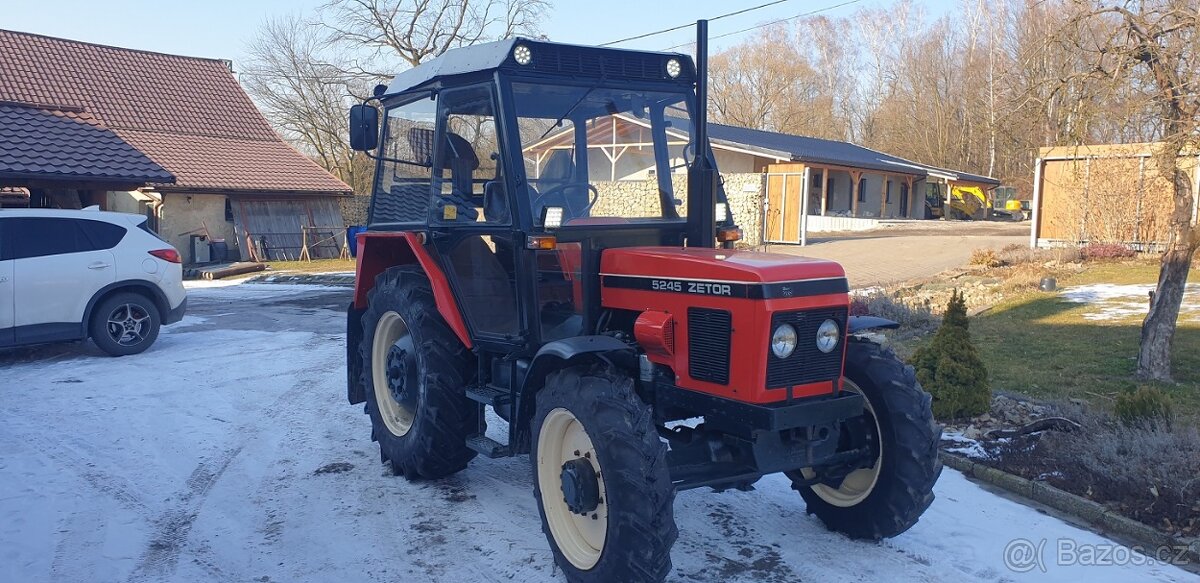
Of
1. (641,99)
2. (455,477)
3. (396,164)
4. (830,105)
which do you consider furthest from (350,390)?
(830,105)

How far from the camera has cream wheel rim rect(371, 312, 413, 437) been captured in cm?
597

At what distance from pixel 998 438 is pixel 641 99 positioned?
140 inches

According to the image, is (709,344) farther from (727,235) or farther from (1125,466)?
(1125,466)

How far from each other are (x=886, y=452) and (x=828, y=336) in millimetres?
712

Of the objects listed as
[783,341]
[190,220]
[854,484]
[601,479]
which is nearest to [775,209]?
[190,220]

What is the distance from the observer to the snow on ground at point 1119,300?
438 inches

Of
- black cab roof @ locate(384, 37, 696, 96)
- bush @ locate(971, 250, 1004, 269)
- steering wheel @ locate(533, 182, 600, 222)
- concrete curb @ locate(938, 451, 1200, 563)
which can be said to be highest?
black cab roof @ locate(384, 37, 696, 96)

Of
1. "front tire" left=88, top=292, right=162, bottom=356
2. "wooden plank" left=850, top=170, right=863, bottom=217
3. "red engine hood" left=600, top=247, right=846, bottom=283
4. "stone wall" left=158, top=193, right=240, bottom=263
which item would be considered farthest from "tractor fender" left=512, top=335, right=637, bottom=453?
"wooden plank" left=850, top=170, right=863, bottom=217

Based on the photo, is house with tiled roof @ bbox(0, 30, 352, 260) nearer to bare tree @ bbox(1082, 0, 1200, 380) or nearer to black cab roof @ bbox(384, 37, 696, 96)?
black cab roof @ bbox(384, 37, 696, 96)

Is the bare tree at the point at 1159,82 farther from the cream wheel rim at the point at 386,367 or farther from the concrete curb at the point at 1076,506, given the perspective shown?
the cream wheel rim at the point at 386,367

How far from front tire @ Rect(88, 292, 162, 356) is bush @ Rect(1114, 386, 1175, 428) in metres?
9.70

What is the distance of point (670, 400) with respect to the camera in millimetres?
4262

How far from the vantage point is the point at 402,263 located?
646cm

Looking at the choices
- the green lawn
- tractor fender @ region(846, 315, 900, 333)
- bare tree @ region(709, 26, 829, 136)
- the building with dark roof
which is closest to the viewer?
tractor fender @ region(846, 315, 900, 333)
